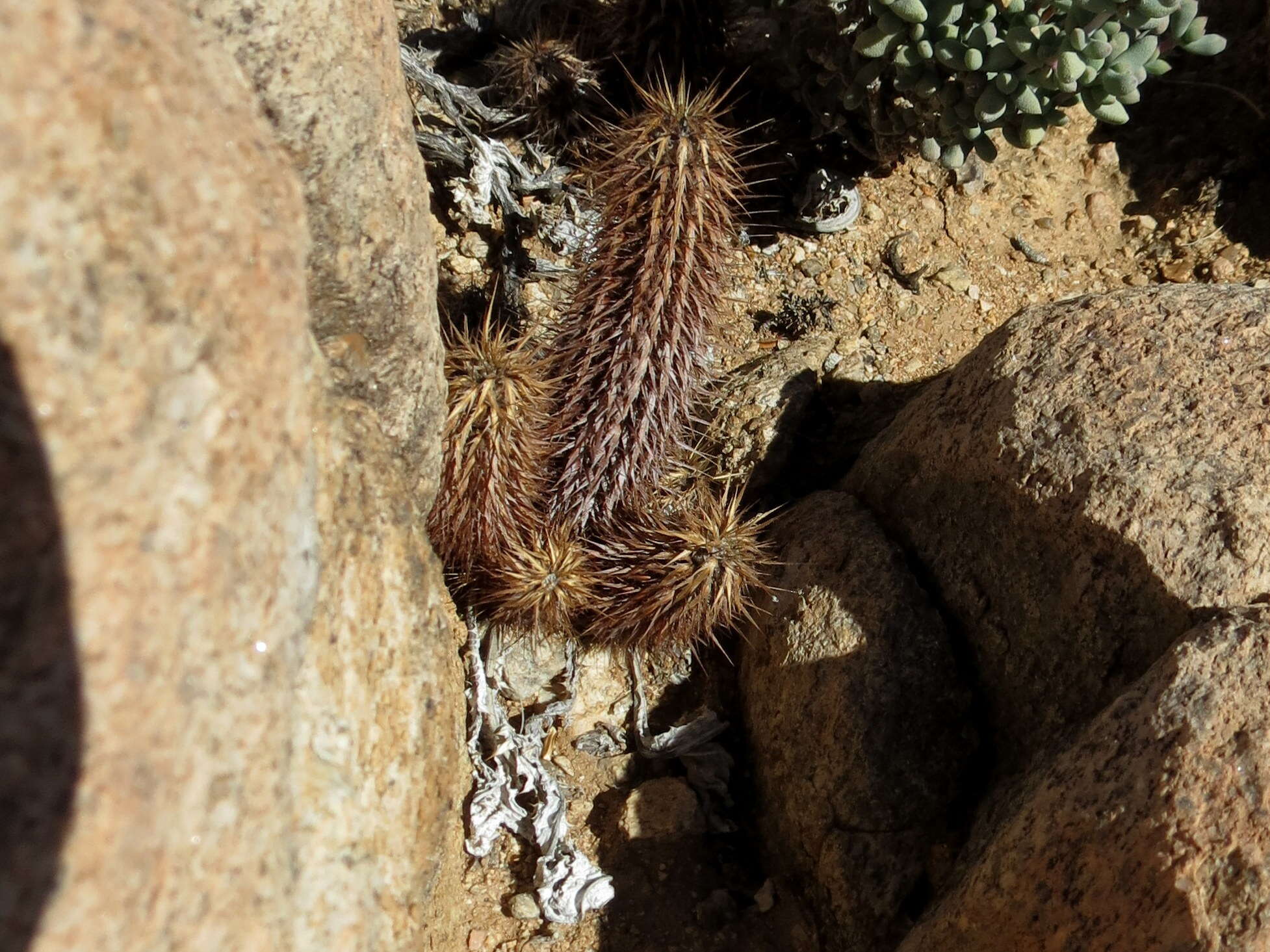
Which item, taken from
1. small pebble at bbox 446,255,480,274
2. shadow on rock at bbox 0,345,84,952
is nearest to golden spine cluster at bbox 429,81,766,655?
small pebble at bbox 446,255,480,274

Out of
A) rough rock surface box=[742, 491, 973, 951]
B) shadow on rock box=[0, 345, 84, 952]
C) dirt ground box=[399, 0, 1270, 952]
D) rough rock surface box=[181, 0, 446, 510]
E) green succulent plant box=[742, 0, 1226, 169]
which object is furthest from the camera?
dirt ground box=[399, 0, 1270, 952]

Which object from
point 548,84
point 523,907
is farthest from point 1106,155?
point 523,907

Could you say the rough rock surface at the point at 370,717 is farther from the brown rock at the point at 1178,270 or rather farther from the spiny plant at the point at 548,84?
the brown rock at the point at 1178,270

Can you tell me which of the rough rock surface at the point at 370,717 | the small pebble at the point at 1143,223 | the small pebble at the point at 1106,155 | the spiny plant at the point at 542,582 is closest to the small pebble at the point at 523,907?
the rough rock surface at the point at 370,717

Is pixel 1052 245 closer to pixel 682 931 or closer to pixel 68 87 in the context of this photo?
pixel 682 931

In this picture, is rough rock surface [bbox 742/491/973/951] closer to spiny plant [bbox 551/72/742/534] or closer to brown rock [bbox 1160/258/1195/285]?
spiny plant [bbox 551/72/742/534]

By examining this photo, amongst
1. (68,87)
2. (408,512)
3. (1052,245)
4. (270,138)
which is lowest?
(408,512)

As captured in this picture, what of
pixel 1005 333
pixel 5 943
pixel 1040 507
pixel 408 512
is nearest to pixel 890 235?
pixel 1005 333
